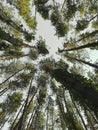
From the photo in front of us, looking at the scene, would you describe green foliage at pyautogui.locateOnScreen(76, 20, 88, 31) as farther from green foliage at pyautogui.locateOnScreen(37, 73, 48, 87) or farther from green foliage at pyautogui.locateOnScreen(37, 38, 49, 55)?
green foliage at pyautogui.locateOnScreen(37, 73, 48, 87)

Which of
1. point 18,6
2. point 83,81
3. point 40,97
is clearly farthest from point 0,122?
point 83,81

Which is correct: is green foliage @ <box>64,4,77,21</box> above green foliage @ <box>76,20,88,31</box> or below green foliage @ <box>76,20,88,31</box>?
above

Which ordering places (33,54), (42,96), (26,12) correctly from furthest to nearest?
(33,54) → (42,96) → (26,12)

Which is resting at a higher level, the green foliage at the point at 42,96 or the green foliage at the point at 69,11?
the green foliage at the point at 69,11

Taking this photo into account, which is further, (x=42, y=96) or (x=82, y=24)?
(x=42, y=96)

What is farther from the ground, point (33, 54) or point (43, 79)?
point (33, 54)

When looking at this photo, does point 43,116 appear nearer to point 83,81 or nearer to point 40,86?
point 40,86

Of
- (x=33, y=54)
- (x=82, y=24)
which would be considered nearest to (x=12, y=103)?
(x=33, y=54)

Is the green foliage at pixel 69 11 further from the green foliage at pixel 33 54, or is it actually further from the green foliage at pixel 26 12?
the green foliage at pixel 33 54

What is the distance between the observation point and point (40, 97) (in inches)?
859

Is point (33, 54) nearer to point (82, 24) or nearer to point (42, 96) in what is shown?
point (42, 96)

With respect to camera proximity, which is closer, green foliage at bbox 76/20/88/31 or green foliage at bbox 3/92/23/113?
green foliage at bbox 76/20/88/31

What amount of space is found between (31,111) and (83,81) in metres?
12.3

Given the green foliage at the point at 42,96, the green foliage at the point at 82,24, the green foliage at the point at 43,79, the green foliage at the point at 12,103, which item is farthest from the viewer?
the green foliage at the point at 43,79
